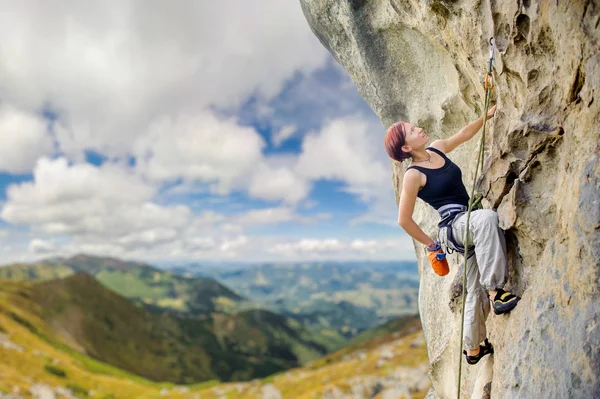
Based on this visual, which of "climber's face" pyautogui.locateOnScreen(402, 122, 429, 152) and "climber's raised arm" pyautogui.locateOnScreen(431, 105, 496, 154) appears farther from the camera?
"climber's raised arm" pyautogui.locateOnScreen(431, 105, 496, 154)

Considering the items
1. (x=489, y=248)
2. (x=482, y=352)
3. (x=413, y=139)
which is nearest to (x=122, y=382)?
(x=482, y=352)

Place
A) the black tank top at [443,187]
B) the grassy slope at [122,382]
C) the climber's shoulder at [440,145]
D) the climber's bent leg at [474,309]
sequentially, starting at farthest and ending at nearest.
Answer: the grassy slope at [122,382]
the climber's shoulder at [440,145]
the climber's bent leg at [474,309]
the black tank top at [443,187]

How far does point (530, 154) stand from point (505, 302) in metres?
3.90

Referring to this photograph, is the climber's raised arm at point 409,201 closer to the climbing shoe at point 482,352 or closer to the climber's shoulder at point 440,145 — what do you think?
the climber's shoulder at point 440,145

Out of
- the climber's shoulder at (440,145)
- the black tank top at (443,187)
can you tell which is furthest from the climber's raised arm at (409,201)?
the climber's shoulder at (440,145)

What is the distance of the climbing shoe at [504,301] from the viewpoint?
33.3 ft

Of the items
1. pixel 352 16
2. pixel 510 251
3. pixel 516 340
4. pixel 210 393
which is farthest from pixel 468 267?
pixel 210 393

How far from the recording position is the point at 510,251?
36.3 ft

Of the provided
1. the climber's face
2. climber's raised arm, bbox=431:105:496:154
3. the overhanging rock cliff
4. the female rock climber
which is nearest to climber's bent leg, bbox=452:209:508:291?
the female rock climber

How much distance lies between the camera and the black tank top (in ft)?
35.7

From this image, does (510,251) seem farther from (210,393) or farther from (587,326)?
(210,393)

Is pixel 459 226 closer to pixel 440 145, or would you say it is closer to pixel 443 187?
pixel 443 187

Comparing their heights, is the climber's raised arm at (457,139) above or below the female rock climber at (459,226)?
above

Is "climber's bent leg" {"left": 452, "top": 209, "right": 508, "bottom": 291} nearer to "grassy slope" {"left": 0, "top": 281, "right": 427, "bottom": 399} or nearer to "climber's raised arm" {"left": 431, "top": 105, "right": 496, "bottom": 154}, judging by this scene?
"climber's raised arm" {"left": 431, "top": 105, "right": 496, "bottom": 154}
